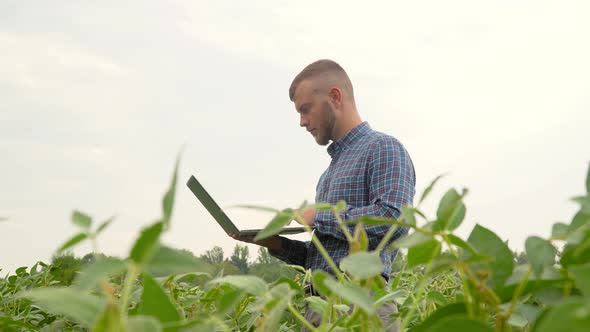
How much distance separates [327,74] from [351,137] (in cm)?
30

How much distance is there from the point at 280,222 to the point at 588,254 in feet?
0.40

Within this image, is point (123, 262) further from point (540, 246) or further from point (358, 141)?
point (358, 141)

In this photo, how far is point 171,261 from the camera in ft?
0.67

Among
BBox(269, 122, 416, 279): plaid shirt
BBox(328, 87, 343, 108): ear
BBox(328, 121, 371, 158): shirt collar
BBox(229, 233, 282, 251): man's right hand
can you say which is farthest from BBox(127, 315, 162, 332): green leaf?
BBox(328, 87, 343, 108): ear

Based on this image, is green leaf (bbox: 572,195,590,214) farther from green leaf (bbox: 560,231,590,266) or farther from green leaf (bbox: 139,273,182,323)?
green leaf (bbox: 139,273,182,323)

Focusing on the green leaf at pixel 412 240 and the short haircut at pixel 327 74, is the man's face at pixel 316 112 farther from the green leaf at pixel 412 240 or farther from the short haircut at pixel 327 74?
the green leaf at pixel 412 240

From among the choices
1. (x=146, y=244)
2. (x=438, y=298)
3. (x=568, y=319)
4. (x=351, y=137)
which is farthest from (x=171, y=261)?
(x=351, y=137)

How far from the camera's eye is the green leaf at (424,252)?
265 millimetres

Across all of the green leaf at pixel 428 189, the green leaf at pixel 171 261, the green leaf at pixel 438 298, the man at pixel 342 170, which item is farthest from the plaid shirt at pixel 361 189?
the green leaf at pixel 171 261

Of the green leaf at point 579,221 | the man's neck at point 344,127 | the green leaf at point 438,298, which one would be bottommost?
the green leaf at point 438,298

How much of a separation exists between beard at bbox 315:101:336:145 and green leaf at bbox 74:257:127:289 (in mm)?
2011

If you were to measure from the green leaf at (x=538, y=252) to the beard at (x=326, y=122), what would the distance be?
1961 millimetres

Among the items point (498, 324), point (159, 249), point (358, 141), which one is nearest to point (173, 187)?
point (159, 249)

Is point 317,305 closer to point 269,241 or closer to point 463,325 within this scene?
point 463,325
